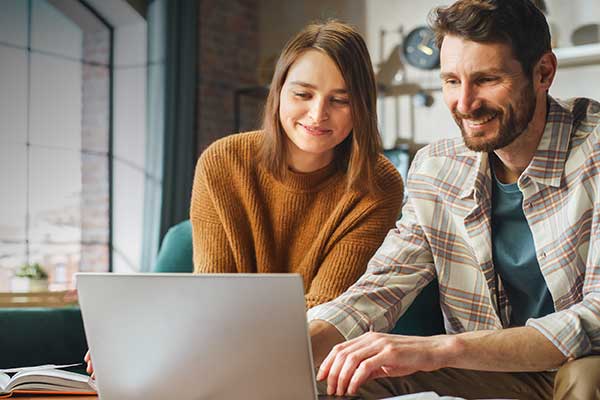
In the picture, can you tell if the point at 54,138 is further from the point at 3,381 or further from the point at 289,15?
the point at 3,381

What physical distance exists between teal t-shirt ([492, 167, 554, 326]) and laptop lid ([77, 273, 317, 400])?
731 millimetres

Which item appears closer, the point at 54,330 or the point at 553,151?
the point at 553,151

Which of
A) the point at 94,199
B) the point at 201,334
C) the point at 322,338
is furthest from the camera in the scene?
the point at 94,199

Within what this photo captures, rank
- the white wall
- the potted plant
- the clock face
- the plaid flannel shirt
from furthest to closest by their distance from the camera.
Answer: the white wall < the clock face < the potted plant < the plaid flannel shirt

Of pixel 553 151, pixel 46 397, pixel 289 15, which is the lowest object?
pixel 46 397

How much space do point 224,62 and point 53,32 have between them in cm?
124

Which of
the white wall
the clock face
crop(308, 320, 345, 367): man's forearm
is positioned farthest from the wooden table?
the white wall

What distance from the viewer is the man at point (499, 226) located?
1496 mm

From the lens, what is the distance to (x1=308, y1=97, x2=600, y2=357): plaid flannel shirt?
149 cm

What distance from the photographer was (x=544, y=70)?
1.67 meters

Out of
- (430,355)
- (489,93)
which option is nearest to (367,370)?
(430,355)

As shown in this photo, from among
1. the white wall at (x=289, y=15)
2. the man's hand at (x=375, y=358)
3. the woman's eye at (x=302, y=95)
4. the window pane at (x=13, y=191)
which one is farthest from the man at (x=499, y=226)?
the white wall at (x=289, y=15)

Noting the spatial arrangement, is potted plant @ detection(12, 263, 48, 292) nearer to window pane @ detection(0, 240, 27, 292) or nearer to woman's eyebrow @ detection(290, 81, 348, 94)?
window pane @ detection(0, 240, 27, 292)

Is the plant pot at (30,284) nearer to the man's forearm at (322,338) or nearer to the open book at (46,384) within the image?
the open book at (46,384)
